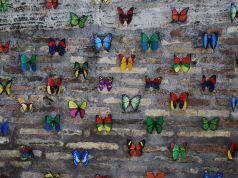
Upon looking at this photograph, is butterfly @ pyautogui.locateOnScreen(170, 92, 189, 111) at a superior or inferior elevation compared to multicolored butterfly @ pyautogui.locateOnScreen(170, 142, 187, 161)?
superior

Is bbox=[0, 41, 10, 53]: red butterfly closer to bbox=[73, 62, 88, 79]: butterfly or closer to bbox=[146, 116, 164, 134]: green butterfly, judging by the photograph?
bbox=[73, 62, 88, 79]: butterfly

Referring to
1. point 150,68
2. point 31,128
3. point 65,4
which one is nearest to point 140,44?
point 150,68

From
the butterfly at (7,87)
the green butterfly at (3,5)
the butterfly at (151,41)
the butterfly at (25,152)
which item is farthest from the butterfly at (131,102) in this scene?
the green butterfly at (3,5)

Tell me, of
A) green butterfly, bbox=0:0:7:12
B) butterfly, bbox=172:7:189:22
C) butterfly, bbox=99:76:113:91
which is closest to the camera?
butterfly, bbox=172:7:189:22

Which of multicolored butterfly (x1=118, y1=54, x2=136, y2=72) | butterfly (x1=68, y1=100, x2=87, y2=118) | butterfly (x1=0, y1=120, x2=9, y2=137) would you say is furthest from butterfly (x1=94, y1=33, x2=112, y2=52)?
butterfly (x1=0, y1=120, x2=9, y2=137)

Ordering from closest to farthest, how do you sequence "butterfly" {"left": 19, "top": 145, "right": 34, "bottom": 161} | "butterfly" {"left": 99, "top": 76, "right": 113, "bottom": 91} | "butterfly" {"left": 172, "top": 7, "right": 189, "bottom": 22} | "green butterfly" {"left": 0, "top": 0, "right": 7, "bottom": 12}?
"butterfly" {"left": 172, "top": 7, "right": 189, "bottom": 22} < "butterfly" {"left": 99, "top": 76, "right": 113, "bottom": 91} < "green butterfly" {"left": 0, "top": 0, "right": 7, "bottom": 12} < "butterfly" {"left": 19, "top": 145, "right": 34, "bottom": 161}

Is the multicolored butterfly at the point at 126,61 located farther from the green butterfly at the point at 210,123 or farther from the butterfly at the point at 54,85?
the green butterfly at the point at 210,123
